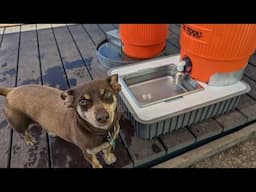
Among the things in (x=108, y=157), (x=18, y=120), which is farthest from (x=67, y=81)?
(x=108, y=157)

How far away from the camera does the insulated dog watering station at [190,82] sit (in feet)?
3.84

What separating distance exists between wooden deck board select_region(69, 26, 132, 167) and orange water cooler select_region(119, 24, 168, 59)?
32 centimetres

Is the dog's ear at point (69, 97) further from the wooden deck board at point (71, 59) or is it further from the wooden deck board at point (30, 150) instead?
the wooden deck board at point (71, 59)

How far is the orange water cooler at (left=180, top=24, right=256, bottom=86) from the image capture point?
44.5 inches

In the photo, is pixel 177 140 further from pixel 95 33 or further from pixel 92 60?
pixel 95 33

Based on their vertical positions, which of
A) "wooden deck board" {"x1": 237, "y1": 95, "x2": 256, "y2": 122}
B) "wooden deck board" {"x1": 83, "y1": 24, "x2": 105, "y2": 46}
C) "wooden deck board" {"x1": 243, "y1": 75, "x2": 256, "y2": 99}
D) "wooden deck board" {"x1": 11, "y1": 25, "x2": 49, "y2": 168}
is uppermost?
"wooden deck board" {"x1": 83, "y1": 24, "x2": 105, "y2": 46}

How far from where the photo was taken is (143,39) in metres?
1.78

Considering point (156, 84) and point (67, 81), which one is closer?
point (156, 84)

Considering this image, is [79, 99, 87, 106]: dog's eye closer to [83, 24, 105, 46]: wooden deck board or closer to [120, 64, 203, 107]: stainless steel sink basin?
[120, 64, 203, 107]: stainless steel sink basin

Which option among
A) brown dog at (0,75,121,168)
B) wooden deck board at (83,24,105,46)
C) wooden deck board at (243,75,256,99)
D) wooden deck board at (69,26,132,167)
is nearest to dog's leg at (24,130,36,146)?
brown dog at (0,75,121,168)

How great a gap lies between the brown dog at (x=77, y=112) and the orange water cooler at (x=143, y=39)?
2.91 feet

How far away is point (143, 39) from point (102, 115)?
1.13 meters

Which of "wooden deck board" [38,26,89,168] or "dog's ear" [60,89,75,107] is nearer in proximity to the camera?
"dog's ear" [60,89,75,107]
